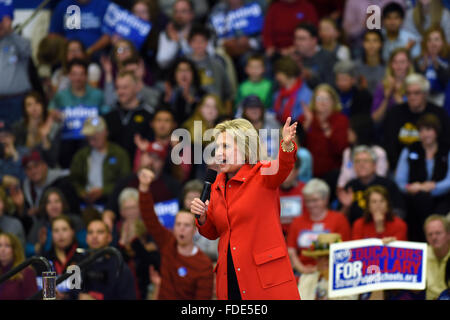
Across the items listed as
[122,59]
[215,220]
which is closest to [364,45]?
[122,59]

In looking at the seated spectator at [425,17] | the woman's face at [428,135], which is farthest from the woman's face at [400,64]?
the woman's face at [428,135]

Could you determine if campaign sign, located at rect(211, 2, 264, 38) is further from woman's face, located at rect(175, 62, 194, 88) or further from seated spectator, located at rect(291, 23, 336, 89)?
woman's face, located at rect(175, 62, 194, 88)

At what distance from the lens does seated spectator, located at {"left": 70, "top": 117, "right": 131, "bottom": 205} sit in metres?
10.3

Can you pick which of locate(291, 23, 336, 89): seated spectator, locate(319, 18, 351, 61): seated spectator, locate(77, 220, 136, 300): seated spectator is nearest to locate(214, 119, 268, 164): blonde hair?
locate(77, 220, 136, 300): seated spectator

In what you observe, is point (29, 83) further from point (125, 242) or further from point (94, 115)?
point (125, 242)

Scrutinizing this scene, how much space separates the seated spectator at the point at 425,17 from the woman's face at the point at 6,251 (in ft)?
17.1

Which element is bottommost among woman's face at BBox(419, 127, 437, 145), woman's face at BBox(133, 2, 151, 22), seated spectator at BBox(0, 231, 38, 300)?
seated spectator at BBox(0, 231, 38, 300)

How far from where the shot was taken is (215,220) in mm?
5637

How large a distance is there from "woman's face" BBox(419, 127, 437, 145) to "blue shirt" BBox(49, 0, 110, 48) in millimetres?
4314

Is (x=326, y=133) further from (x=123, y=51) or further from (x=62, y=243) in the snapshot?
(x=62, y=243)

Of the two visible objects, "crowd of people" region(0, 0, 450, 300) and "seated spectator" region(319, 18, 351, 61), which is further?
"seated spectator" region(319, 18, 351, 61)

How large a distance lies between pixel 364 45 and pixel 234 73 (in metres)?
1.65

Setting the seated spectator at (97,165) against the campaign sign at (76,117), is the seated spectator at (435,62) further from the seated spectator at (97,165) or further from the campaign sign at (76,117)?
the campaign sign at (76,117)
